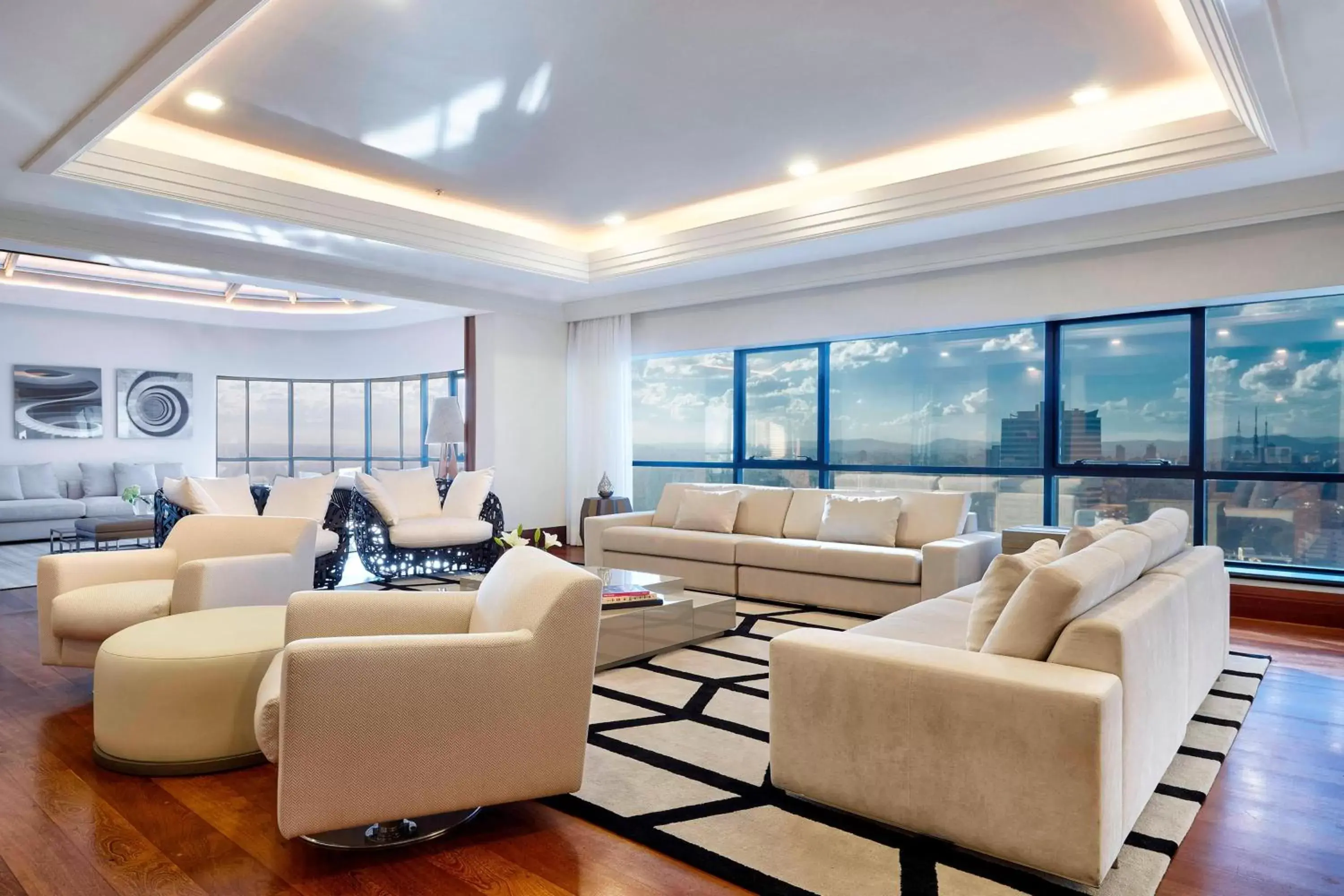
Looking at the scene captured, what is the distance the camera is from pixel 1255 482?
16.9ft

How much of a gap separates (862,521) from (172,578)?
3.75 meters

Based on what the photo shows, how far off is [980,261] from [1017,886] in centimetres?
447

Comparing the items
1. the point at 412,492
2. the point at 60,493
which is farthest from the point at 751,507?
the point at 60,493

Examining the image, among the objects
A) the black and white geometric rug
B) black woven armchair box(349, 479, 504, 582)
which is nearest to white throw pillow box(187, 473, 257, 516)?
black woven armchair box(349, 479, 504, 582)

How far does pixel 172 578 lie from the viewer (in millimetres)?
3654

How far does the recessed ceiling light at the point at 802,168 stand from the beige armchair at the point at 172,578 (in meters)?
3.39

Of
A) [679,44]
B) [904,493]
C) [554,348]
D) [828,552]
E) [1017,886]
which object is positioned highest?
[679,44]

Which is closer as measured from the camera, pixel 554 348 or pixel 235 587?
pixel 235 587

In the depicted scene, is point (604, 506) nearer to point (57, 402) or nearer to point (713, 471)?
point (713, 471)

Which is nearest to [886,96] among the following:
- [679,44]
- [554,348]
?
[679,44]

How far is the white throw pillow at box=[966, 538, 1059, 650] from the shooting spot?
2.31 meters

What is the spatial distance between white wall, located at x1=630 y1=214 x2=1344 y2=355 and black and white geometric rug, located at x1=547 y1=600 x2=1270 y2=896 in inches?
95.9

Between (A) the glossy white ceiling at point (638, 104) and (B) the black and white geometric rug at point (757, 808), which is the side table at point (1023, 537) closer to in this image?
(B) the black and white geometric rug at point (757, 808)

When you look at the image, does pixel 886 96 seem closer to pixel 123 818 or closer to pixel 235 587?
pixel 235 587
